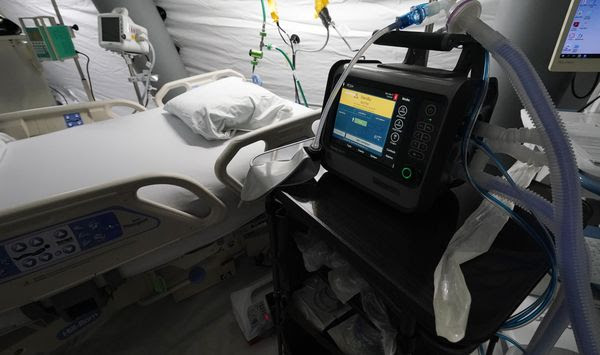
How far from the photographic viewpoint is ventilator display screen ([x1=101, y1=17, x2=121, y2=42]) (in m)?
1.55

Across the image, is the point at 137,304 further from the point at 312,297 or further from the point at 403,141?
the point at 403,141

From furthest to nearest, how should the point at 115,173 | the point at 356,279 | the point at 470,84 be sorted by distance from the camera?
the point at 115,173
the point at 356,279
the point at 470,84

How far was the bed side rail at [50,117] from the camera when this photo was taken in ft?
4.68

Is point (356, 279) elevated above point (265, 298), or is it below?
above

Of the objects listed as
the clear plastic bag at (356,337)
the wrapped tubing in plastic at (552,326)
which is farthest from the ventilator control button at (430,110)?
the clear plastic bag at (356,337)

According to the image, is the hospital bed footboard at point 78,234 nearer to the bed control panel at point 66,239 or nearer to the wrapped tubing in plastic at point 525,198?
the bed control panel at point 66,239

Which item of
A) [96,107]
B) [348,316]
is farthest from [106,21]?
[348,316]

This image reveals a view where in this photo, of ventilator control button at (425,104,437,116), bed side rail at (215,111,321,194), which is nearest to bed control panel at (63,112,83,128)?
bed side rail at (215,111,321,194)

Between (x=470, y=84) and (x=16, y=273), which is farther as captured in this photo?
(x=16, y=273)

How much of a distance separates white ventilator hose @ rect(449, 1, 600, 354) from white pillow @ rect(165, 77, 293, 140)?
1.18 m

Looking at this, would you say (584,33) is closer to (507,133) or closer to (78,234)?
(507,133)

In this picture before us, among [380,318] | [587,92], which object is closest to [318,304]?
[380,318]

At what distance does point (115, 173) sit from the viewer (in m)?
1.08

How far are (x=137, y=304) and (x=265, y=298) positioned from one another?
0.66m
